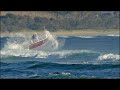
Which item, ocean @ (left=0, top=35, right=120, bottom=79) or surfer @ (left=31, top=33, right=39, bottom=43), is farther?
surfer @ (left=31, top=33, right=39, bottom=43)

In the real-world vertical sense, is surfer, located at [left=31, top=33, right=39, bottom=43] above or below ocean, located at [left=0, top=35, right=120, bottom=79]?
above

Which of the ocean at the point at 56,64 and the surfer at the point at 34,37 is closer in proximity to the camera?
the ocean at the point at 56,64

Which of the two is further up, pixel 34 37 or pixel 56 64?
pixel 34 37

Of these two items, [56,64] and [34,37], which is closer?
[56,64]

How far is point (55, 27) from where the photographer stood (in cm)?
938

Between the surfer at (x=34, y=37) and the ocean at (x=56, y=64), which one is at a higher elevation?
the surfer at (x=34, y=37)
